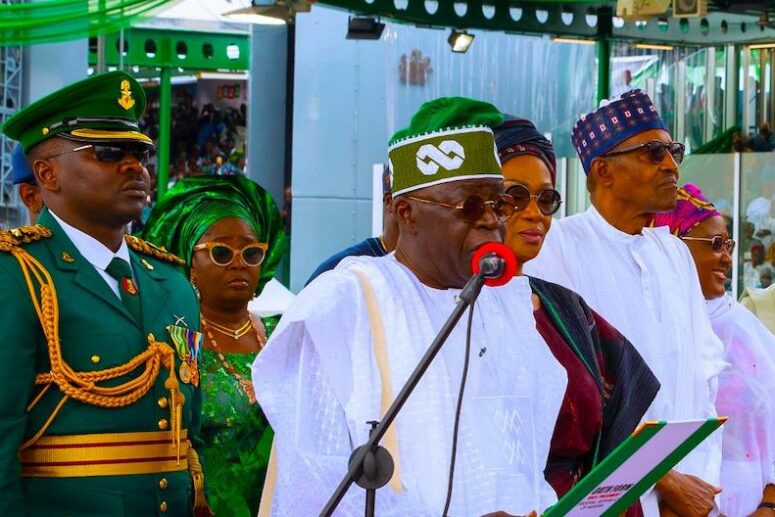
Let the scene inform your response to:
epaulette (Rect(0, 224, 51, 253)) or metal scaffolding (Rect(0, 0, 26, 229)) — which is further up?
metal scaffolding (Rect(0, 0, 26, 229))

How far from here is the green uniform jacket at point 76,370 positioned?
3.72 meters

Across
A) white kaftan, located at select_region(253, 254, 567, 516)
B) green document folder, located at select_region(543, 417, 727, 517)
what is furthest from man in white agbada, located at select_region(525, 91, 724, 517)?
green document folder, located at select_region(543, 417, 727, 517)

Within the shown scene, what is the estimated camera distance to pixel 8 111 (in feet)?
39.5

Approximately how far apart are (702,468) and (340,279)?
85.0 inches

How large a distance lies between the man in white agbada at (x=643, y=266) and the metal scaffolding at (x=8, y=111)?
23.9 ft

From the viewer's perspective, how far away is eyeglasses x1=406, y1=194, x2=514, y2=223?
3.58m

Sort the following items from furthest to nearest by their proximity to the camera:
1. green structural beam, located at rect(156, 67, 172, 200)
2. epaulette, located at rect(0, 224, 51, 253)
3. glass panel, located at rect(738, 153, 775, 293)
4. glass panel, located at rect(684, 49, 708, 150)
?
green structural beam, located at rect(156, 67, 172, 200) < glass panel, located at rect(684, 49, 708, 150) < glass panel, located at rect(738, 153, 775, 293) < epaulette, located at rect(0, 224, 51, 253)

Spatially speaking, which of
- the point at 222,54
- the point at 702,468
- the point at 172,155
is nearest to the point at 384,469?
the point at 702,468

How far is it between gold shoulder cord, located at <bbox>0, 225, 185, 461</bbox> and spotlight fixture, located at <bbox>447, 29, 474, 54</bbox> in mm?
9571

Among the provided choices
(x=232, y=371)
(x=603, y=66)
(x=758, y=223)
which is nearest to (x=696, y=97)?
(x=603, y=66)

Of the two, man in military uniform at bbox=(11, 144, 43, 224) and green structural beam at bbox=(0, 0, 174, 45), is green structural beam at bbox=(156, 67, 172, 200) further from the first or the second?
man in military uniform at bbox=(11, 144, 43, 224)

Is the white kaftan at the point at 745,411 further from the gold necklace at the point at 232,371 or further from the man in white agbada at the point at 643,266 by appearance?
the gold necklace at the point at 232,371

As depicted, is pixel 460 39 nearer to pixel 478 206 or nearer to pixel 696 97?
pixel 696 97

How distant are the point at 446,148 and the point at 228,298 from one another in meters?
1.98
